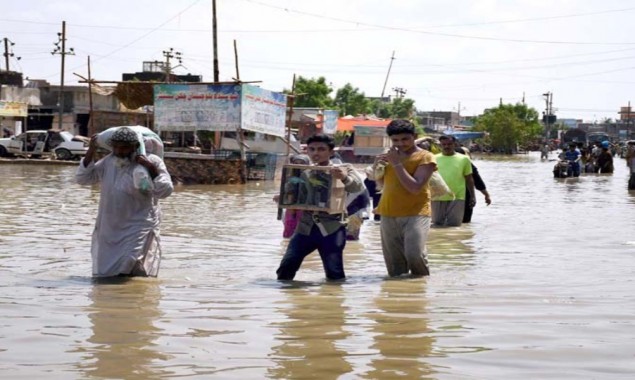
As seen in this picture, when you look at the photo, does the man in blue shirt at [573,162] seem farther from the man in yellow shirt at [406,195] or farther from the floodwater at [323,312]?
the man in yellow shirt at [406,195]

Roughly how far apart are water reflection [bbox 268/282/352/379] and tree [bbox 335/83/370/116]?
9183 centimetres

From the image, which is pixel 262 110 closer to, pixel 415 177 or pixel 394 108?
pixel 415 177

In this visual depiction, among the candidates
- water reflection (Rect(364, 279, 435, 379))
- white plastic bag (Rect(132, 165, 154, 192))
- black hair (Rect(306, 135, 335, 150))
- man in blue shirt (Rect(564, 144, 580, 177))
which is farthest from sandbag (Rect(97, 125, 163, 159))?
man in blue shirt (Rect(564, 144, 580, 177))

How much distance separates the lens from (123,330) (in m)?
5.94

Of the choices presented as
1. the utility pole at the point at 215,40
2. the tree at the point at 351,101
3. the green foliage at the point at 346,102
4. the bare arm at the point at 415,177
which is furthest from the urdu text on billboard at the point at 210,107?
the tree at the point at 351,101

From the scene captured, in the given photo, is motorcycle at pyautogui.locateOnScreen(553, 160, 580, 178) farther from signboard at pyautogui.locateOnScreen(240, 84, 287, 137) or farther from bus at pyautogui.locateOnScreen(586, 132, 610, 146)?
bus at pyautogui.locateOnScreen(586, 132, 610, 146)

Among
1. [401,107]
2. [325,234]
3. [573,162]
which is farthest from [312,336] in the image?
[401,107]

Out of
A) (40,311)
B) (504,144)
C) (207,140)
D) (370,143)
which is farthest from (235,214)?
(504,144)

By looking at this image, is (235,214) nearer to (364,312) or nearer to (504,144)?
(364,312)

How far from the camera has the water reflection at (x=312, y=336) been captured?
4984mm

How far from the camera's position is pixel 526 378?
4.82 m

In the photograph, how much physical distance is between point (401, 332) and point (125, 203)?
2.76 metres

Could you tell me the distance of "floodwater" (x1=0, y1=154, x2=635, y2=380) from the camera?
5.08m

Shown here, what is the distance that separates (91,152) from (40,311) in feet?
5.55
